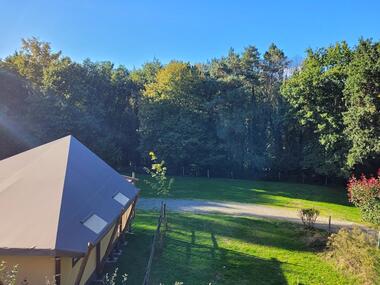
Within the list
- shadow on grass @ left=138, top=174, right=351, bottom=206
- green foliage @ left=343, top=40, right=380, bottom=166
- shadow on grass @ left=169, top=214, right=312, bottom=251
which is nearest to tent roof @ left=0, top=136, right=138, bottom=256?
shadow on grass @ left=169, top=214, right=312, bottom=251

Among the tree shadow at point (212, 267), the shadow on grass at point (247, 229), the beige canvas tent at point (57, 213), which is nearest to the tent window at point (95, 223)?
the beige canvas tent at point (57, 213)

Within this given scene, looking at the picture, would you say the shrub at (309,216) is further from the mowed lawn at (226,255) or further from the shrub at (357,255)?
the shrub at (357,255)

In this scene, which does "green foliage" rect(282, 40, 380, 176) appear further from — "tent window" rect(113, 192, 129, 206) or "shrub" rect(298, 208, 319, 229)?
"tent window" rect(113, 192, 129, 206)

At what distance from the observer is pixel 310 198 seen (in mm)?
25469

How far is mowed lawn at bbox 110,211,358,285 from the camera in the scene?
35.2ft

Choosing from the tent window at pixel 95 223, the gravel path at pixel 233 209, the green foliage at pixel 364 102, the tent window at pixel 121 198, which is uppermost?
the green foliage at pixel 364 102

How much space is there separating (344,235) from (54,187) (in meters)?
9.47

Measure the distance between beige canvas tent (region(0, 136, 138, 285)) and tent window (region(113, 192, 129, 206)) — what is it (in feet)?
0.16

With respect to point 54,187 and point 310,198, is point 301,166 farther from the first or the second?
point 54,187

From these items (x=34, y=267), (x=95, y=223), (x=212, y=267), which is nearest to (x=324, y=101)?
(x=212, y=267)

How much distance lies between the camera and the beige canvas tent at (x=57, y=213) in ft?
22.0

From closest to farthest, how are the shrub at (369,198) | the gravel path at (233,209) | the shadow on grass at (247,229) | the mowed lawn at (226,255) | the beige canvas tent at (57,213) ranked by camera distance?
the beige canvas tent at (57,213), the mowed lawn at (226,255), the shadow on grass at (247,229), the shrub at (369,198), the gravel path at (233,209)

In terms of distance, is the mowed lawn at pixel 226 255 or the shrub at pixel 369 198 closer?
the mowed lawn at pixel 226 255

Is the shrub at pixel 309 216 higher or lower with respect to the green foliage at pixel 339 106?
lower
